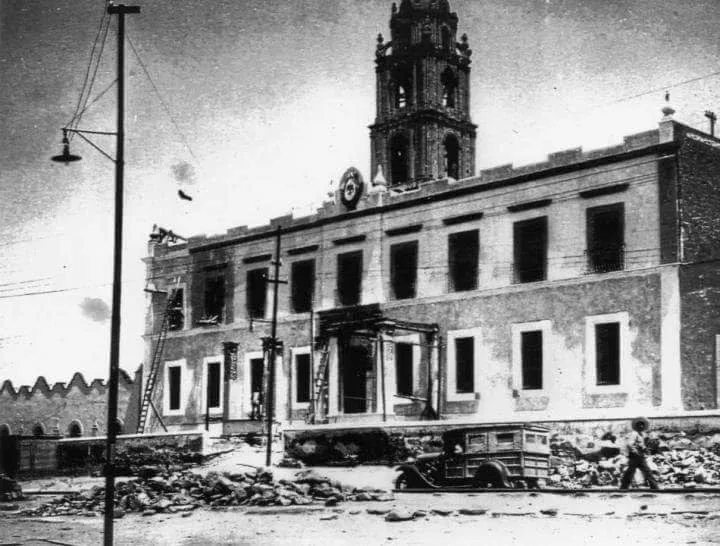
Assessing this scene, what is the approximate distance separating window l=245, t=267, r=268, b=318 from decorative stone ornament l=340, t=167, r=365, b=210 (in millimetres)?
4159

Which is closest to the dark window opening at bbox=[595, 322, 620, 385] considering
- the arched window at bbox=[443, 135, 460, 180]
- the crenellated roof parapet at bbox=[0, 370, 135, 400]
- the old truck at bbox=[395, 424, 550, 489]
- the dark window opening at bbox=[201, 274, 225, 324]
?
the old truck at bbox=[395, 424, 550, 489]

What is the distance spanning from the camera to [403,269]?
103ft

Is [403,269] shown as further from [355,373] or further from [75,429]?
[75,429]

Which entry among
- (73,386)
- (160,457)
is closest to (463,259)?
(160,457)

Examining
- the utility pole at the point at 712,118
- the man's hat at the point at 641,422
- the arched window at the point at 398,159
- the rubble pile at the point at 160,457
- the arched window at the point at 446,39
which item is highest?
the arched window at the point at 446,39

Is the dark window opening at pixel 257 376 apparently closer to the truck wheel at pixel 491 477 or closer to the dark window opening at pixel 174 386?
the dark window opening at pixel 174 386

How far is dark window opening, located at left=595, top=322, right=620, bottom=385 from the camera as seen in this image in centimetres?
2647

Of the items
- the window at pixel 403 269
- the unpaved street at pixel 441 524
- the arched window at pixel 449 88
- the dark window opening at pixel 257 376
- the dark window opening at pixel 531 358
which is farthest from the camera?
the arched window at pixel 449 88

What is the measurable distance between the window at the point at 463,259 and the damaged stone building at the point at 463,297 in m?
0.06

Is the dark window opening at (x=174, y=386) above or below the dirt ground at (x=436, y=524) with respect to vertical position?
above

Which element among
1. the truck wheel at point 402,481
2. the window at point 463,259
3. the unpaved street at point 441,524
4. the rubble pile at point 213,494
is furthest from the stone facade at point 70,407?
the truck wheel at point 402,481

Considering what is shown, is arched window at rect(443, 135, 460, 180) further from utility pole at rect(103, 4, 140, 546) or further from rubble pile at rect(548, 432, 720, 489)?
utility pole at rect(103, 4, 140, 546)

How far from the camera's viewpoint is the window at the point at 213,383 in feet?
120

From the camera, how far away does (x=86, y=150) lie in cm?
2489
